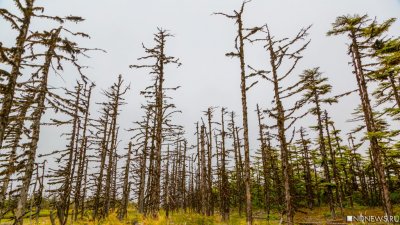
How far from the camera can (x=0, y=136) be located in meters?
6.59

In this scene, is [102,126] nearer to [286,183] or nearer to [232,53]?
[232,53]

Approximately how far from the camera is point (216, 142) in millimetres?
34312

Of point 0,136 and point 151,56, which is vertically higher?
point 151,56

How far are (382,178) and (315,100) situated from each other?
15.4 m

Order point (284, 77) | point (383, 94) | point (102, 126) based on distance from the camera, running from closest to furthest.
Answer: point (284, 77) → point (383, 94) → point (102, 126)

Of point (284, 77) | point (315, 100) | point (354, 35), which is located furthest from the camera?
point (315, 100)

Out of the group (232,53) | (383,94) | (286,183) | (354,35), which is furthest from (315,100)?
(286,183)

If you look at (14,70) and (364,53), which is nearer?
(14,70)

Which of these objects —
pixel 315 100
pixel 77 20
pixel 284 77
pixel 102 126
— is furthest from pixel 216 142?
pixel 77 20

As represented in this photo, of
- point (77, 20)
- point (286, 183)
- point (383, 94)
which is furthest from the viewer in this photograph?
point (383, 94)

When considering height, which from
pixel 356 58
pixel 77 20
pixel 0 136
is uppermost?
pixel 356 58

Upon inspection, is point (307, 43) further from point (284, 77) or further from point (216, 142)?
point (216, 142)

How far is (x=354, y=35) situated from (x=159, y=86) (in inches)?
543

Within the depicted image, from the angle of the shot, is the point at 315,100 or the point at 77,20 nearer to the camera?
the point at 77,20
